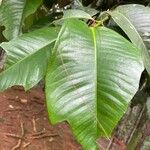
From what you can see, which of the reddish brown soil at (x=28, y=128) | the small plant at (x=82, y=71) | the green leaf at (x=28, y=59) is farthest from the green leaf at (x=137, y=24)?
the reddish brown soil at (x=28, y=128)

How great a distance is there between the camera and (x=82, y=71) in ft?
2.12

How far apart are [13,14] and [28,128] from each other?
179 cm

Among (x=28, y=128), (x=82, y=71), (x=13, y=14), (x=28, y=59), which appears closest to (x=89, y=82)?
(x=82, y=71)

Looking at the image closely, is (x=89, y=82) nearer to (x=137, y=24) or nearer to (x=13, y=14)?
(x=137, y=24)

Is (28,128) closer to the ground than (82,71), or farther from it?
closer to the ground

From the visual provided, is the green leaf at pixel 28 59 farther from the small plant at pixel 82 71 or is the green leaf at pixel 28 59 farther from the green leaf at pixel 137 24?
the green leaf at pixel 137 24

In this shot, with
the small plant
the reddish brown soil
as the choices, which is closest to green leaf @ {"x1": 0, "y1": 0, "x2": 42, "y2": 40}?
the small plant

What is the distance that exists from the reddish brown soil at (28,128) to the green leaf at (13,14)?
1.51 m

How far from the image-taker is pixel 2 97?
9.60ft

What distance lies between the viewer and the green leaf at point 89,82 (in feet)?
2.06

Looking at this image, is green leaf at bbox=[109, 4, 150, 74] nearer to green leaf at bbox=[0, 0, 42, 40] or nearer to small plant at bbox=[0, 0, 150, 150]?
small plant at bbox=[0, 0, 150, 150]

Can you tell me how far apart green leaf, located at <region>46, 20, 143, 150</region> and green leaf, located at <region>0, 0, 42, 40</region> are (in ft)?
0.74

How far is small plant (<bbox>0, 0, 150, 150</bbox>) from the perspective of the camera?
24.8 inches

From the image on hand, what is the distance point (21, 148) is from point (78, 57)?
179 cm
